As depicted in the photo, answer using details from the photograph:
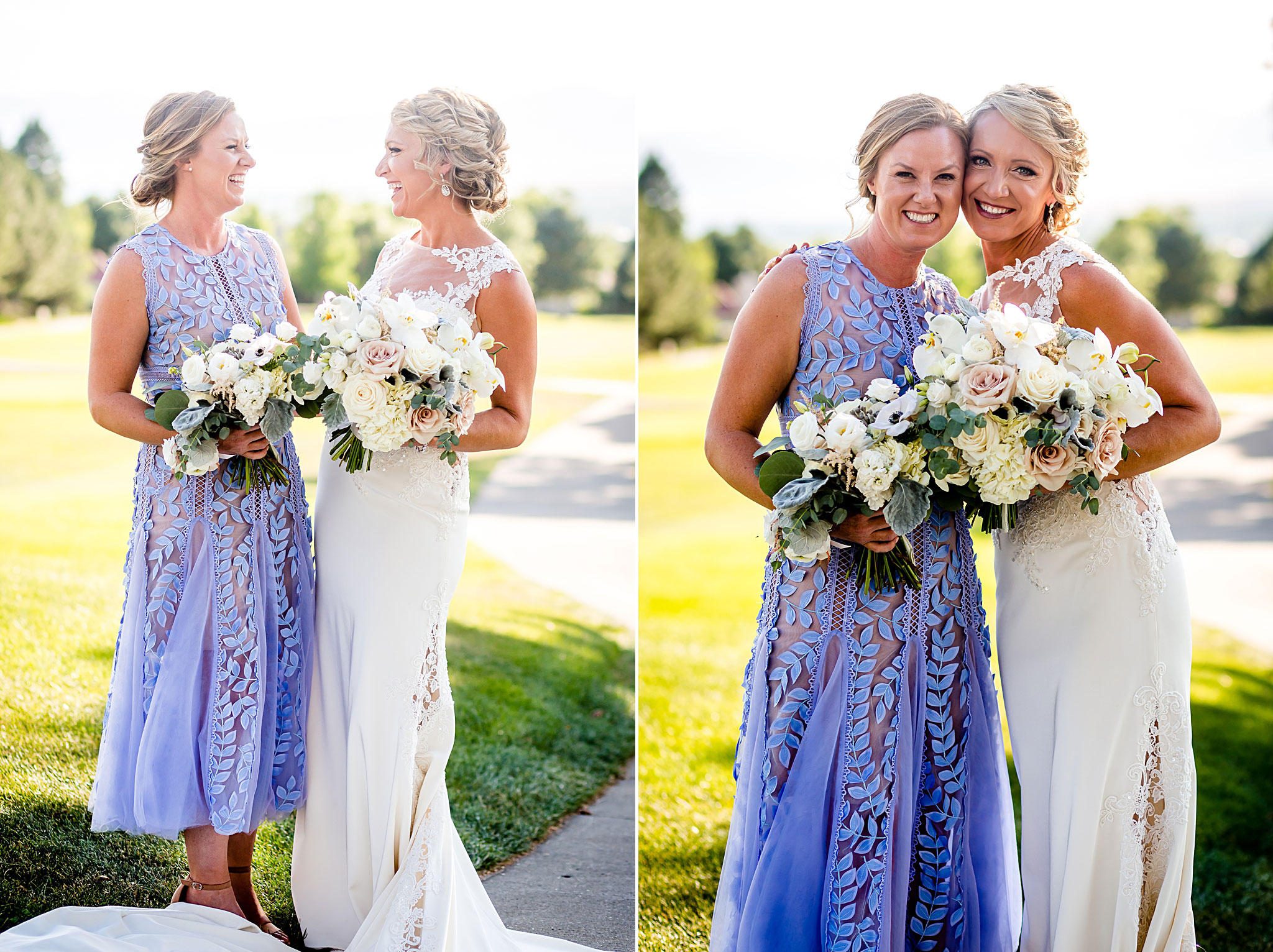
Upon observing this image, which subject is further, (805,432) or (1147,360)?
(1147,360)

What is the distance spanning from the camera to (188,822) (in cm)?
369

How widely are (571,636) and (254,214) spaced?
21.2 meters

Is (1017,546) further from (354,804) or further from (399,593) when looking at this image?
(354,804)

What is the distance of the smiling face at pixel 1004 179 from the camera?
3240mm

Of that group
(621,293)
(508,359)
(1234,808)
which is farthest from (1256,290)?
(508,359)

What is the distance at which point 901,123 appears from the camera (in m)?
3.20

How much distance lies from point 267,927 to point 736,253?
34490 mm

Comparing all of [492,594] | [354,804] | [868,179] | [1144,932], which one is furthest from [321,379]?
[492,594]

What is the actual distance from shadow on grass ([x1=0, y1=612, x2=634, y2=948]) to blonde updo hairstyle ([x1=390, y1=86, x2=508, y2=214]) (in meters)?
2.68

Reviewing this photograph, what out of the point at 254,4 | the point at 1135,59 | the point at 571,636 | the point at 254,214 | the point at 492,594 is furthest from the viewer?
the point at 1135,59

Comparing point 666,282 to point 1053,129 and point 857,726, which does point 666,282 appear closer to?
point 1053,129

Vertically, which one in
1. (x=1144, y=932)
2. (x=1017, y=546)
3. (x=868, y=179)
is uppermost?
(x=868, y=179)

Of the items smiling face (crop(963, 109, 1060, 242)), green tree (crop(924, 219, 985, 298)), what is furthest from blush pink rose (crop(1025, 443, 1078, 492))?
green tree (crop(924, 219, 985, 298))

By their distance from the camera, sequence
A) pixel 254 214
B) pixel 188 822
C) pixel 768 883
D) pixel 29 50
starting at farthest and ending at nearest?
pixel 254 214 → pixel 29 50 → pixel 188 822 → pixel 768 883
